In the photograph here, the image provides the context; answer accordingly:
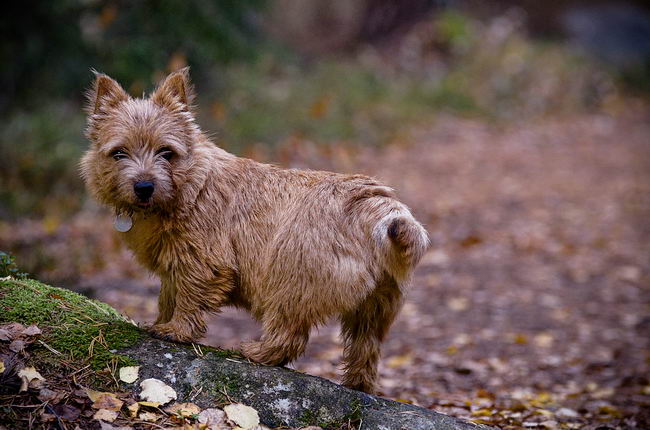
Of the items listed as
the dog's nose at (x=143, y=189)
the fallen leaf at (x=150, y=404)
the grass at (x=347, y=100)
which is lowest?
the fallen leaf at (x=150, y=404)

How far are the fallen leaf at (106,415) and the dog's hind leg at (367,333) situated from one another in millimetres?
1556

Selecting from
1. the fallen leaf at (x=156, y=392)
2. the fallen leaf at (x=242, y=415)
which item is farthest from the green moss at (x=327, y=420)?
the fallen leaf at (x=156, y=392)

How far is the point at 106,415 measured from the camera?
3.46 m

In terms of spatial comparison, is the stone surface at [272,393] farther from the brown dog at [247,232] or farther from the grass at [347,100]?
the grass at [347,100]

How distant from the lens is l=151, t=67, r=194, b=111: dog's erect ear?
167 inches

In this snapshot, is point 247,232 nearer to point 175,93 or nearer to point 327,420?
point 175,93

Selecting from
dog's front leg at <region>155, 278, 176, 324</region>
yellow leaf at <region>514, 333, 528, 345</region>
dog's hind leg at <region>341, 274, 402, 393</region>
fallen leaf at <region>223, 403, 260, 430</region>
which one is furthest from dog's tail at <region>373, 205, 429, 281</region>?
yellow leaf at <region>514, 333, 528, 345</region>

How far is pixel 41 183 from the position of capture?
37.2 feet

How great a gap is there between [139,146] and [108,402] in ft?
5.12

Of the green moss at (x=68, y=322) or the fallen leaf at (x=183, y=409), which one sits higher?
the green moss at (x=68, y=322)

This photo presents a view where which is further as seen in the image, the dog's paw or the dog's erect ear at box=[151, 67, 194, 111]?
the dog's erect ear at box=[151, 67, 194, 111]

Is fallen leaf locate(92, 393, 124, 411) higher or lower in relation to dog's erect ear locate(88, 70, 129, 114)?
lower

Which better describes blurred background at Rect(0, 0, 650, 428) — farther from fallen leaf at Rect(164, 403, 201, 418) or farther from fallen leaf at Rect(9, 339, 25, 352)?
fallen leaf at Rect(164, 403, 201, 418)

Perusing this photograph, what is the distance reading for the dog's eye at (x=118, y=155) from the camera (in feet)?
13.2
